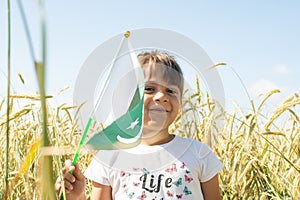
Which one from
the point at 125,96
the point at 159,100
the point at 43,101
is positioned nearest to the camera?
the point at 43,101

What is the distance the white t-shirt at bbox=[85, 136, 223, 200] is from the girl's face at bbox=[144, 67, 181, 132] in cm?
9

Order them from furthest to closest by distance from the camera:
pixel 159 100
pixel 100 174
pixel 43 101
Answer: pixel 100 174
pixel 159 100
pixel 43 101

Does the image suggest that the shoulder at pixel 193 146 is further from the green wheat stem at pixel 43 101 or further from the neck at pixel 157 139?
the green wheat stem at pixel 43 101

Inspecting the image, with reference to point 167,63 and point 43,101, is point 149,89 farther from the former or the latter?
point 43,101

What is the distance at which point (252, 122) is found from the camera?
4.51 feet

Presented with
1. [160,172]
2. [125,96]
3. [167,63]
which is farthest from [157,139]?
[125,96]

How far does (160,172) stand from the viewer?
1.18 meters

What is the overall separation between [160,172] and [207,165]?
0.46 feet

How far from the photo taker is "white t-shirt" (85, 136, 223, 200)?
1149mm

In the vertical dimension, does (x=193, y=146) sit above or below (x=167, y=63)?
below

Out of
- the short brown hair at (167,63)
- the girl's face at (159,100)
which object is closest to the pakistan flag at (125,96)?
the short brown hair at (167,63)

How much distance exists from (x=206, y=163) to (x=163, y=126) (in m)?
0.16

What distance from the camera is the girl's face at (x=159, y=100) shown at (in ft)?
3.51

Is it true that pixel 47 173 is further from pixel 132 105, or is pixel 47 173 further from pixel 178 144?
pixel 178 144
